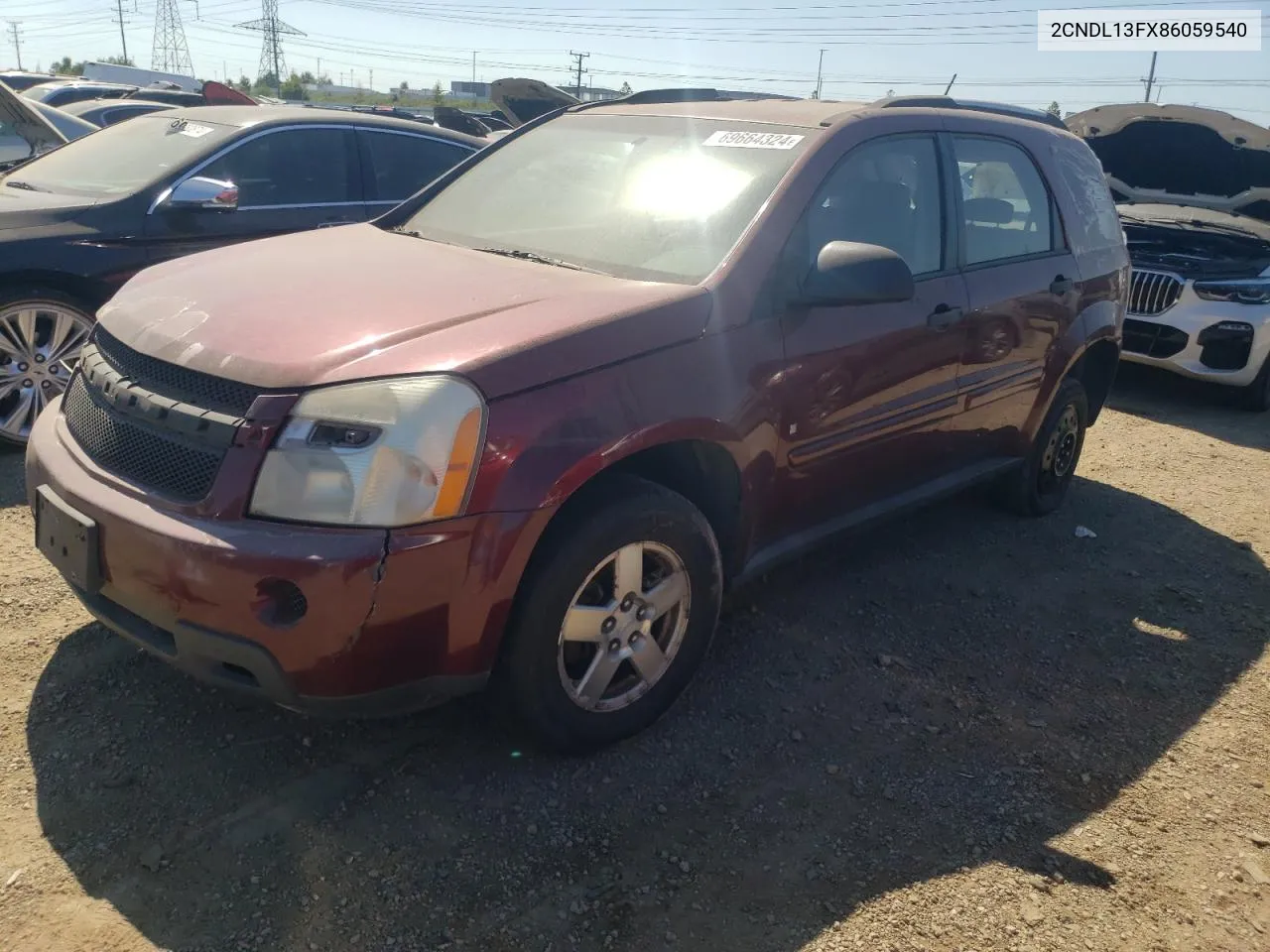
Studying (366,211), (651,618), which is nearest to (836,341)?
(651,618)

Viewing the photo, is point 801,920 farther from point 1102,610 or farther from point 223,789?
point 1102,610

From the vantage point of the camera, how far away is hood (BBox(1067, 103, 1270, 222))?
26.2 ft

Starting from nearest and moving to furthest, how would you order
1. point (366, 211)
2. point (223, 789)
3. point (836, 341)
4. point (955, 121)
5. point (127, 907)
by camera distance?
point (127, 907), point (223, 789), point (836, 341), point (955, 121), point (366, 211)

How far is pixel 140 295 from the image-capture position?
9.96 feet

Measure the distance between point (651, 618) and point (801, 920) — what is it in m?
0.89

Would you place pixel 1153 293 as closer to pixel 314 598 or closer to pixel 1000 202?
pixel 1000 202

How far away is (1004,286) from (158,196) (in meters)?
4.03

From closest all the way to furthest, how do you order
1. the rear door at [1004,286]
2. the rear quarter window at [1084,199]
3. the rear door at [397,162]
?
1. the rear door at [1004,286]
2. the rear quarter window at [1084,199]
3. the rear door at [397,162]

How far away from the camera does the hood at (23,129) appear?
6.37 metres

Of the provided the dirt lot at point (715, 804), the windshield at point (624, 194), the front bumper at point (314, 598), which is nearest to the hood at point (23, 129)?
the dirt lot at point (715, 804)

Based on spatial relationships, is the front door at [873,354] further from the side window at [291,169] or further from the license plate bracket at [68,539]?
the side window at [291,169]

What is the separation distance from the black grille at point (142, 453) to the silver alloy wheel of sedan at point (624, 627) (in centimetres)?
96

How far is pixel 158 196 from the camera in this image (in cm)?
511

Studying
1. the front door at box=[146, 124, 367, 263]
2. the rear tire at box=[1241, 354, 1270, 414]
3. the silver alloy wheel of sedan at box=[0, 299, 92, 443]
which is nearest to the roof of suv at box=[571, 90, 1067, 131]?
the front door at box=[146, 124, 367, 263]
